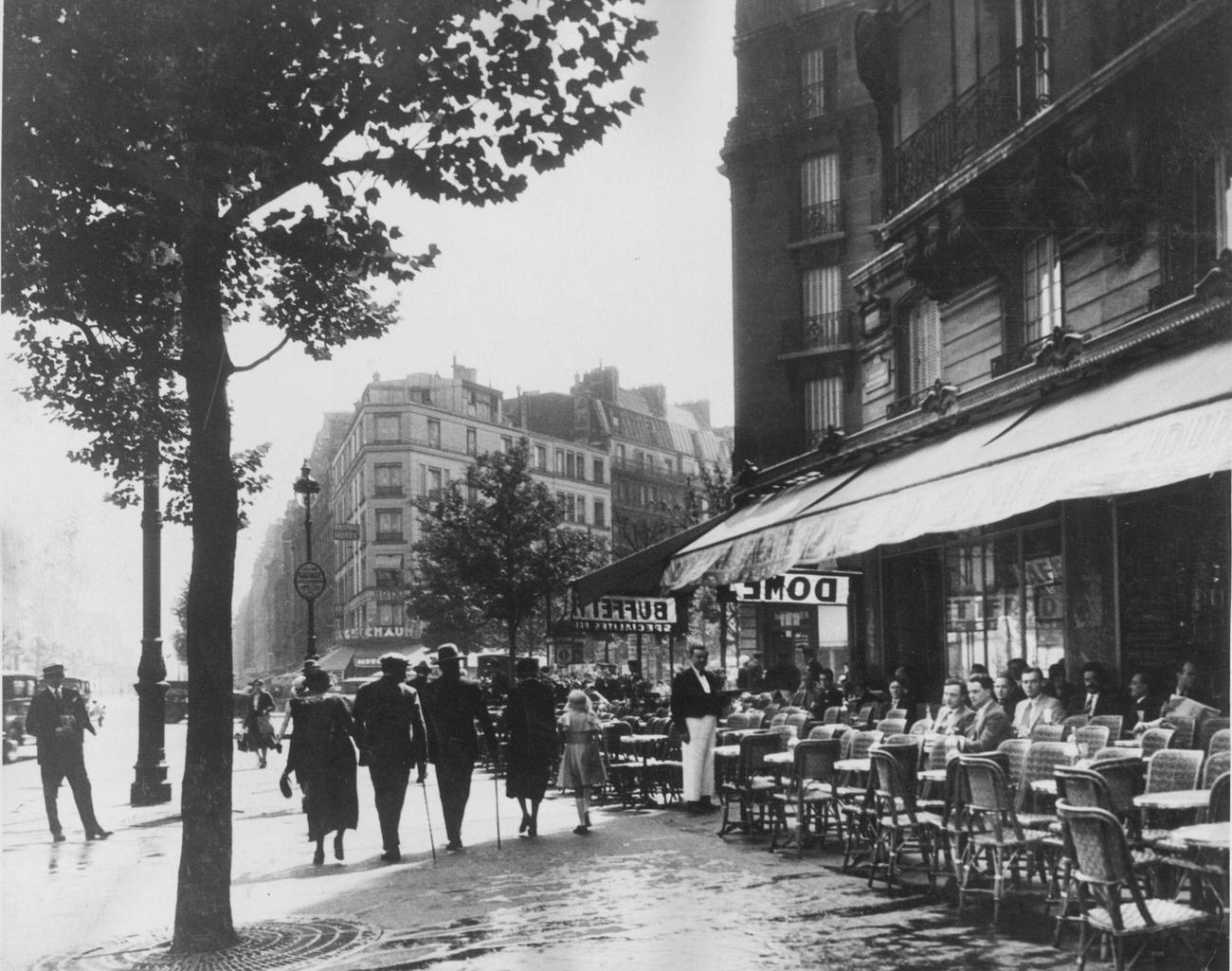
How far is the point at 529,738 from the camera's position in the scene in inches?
482

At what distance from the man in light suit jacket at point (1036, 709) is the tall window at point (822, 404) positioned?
1689cm

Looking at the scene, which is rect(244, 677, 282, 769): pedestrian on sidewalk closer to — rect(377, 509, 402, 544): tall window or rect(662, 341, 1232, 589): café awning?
rect(662, 341, 1232, 589): café awning

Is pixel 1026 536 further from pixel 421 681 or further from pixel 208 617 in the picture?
pixel 208 617

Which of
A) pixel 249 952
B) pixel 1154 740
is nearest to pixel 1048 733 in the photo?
pixel 1154 740

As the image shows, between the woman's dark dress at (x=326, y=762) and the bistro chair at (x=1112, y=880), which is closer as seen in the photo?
the bistro chair at (x=1112, y=880)

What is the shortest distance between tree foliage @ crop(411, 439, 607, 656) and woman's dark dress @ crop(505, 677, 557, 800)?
69.4ft

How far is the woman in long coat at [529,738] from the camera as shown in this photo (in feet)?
40.3

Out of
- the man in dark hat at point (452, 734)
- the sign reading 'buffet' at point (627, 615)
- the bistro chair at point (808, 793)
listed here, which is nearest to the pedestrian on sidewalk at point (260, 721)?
the sign reading 'buffet' at point (627, 615)

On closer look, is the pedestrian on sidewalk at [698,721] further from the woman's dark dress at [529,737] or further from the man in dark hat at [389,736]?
the man in dark hat at [389,736]

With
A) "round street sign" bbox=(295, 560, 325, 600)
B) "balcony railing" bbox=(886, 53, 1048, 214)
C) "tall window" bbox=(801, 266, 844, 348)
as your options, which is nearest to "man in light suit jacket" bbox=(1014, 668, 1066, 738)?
"balcony railing" bbox=(886, 53, 1048, 214)

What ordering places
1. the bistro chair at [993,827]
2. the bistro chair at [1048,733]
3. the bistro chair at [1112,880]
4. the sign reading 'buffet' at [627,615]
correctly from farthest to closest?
the sign reading 'buffet' at [627,615] → the bistro chair at [1048,733] → the bistro chair at [993,827] → the bistro chair at [1112,880]

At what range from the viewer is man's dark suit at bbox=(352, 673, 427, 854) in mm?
11297

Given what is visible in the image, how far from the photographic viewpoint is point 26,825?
15039 mm

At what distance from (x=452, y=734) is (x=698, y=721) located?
2.94 metres
